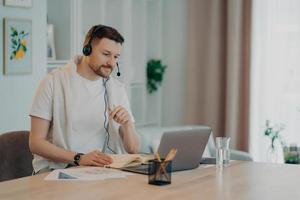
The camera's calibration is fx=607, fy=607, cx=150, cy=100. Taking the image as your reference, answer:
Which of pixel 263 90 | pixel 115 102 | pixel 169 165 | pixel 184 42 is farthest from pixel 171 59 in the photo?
pixel 169 165

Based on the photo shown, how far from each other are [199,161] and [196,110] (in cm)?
302

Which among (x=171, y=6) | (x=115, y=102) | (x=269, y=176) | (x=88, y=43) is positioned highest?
(x=171, y=6)

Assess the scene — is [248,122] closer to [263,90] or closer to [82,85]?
[263,90]

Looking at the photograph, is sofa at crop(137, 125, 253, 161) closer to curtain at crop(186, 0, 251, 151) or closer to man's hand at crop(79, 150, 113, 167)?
curtain at crop(186, 0, 251, 151)

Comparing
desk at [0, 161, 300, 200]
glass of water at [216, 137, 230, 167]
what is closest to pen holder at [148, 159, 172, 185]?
desk at [0, 161, 300, 200]

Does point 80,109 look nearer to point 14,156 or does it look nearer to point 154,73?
point 14,156

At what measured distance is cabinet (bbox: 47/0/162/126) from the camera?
4859 millimetres

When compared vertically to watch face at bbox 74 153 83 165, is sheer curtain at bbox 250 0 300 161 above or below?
above

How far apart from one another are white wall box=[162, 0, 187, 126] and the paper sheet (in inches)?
134

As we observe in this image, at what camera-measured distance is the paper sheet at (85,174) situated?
97.0 inches

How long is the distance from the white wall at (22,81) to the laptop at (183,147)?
1852 millimetres

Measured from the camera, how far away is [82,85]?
10.3 ft

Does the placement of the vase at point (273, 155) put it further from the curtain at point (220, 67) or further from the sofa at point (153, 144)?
the sofa at point (153, 144)

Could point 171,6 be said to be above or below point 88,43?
above
